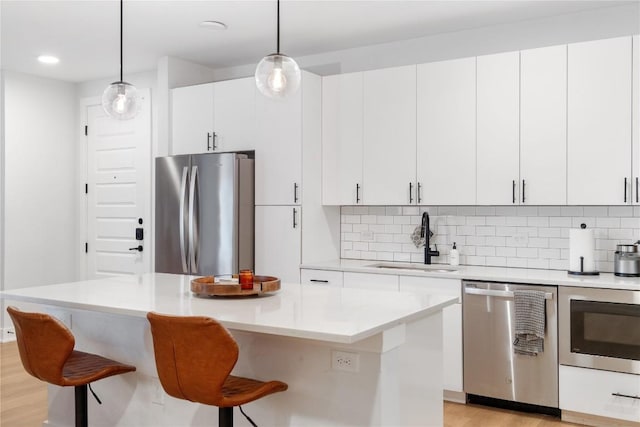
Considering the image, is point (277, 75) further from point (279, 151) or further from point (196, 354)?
point (279, 151)

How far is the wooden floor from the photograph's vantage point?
371cm

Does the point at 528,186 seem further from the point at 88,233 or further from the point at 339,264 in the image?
the point at 88,233

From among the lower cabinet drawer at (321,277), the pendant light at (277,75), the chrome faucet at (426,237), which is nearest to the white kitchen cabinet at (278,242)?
the lower cabinet drawer at (321,277)

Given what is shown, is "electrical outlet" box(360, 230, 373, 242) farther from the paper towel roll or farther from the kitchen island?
the kitchen island

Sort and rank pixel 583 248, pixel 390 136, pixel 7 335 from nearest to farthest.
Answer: pixel 583 248
pixel 390 136
pixel 7 335

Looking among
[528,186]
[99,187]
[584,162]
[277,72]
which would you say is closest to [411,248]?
[528,186]

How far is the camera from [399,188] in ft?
14.9

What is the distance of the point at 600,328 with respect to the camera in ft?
11.8

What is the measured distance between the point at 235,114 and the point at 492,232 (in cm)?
224

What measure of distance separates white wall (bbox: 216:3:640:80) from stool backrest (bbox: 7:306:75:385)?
3.32m

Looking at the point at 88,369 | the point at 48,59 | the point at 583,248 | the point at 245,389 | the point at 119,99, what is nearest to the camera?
the point at 245,389

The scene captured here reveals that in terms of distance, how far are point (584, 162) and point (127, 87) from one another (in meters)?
2.81

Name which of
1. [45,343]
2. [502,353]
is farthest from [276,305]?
[502,353]

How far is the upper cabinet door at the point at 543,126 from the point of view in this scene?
394cm
